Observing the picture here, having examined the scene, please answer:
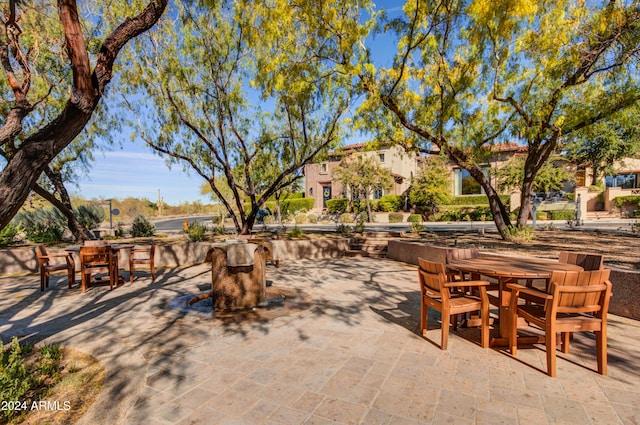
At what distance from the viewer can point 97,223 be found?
16.4 metres

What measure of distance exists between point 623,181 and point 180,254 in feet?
117

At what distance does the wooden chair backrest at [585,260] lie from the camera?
3886mm

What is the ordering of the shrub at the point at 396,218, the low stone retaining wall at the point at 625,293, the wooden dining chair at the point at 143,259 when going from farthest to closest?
the shrub at the point at 396,218 < the wooden dining chair at the point at 143,259 < the low stone retaining wall at the point at 625,293

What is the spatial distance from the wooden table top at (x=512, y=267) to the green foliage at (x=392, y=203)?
82.7 feet

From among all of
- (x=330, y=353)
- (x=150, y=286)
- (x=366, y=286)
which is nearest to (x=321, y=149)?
(x=366, y=286)

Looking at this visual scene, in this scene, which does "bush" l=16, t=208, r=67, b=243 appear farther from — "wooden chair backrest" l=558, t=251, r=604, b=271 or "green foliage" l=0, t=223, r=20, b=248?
"wooden chair backrest" l=558, t=251, r=604, b=271

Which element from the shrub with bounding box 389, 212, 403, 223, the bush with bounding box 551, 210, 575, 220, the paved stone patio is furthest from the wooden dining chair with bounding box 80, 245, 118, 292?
the bush with bounding box 551, 210, 575, 220

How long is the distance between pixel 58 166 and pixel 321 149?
33.3ft

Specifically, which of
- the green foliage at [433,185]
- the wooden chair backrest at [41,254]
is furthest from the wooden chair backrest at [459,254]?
the green foliage at [433,185]

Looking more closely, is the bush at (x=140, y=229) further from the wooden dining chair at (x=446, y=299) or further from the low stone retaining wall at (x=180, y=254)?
the wooden dining chair at (x=446, y=299)

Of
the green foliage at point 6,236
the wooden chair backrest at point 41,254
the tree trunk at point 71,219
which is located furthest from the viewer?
the tree trunk at point 71,219

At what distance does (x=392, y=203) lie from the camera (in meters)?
29.5

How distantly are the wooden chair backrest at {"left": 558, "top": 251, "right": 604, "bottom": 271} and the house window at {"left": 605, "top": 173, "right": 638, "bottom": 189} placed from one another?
3166 centimetres

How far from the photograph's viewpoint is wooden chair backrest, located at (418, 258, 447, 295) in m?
3.39
